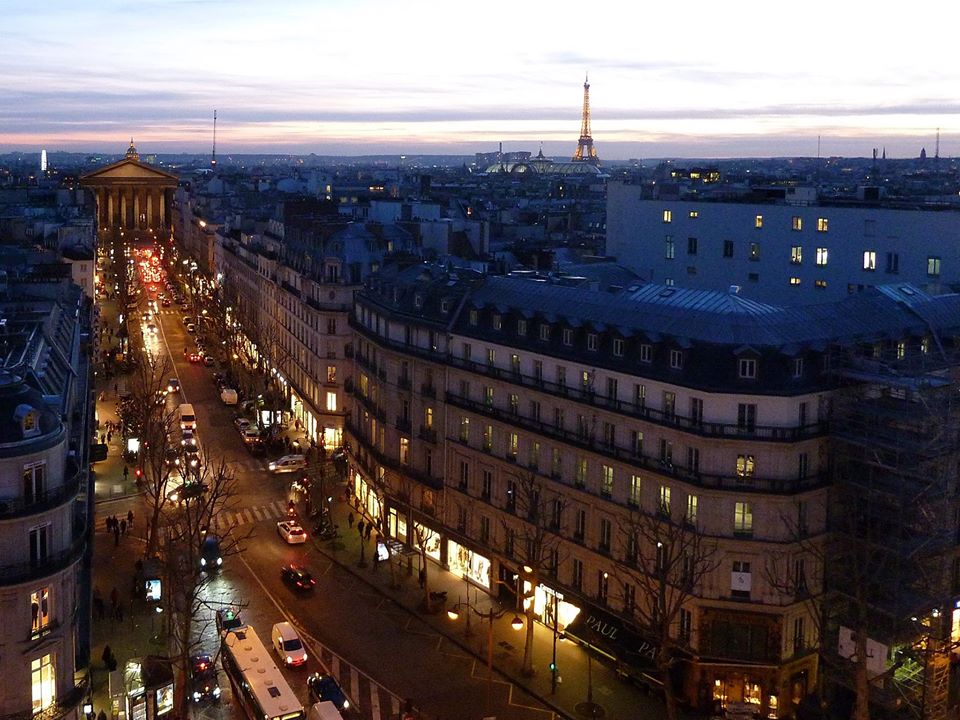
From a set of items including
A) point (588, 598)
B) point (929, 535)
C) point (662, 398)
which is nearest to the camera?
point (929, 535)

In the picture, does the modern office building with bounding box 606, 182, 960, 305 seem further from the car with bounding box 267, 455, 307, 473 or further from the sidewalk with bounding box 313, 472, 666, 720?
the car with bounding box 267, 455, 307, 473

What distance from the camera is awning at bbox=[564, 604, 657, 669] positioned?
50.6 meters

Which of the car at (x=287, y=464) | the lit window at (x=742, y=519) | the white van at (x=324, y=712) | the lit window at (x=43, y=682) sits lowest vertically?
the white van at (x=324, y=712)

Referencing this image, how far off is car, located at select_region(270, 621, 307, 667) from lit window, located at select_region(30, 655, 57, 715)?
14.2 m

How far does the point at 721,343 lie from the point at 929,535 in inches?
486

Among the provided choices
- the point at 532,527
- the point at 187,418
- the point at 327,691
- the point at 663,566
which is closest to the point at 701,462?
the point at 663,566

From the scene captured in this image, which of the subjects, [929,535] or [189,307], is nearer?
[929,535]

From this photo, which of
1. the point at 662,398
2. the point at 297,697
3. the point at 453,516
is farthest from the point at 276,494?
the point at 662,398

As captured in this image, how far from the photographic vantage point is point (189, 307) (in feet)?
593

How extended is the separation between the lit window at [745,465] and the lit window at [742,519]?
1349mm

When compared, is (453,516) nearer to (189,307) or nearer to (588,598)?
(588,598)

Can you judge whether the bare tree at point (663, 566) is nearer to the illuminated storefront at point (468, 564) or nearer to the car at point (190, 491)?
the illuminated storefront at point (468, 564)

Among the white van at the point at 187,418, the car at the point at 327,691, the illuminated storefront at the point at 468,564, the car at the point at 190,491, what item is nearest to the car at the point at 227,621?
the car at the point at 327,691

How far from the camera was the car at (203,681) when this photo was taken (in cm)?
4906
